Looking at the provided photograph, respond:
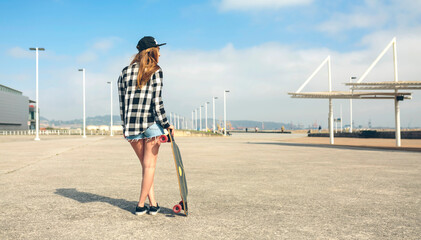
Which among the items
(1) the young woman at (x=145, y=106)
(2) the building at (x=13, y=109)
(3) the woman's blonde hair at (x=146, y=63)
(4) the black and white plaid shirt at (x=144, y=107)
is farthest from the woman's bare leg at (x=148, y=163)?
(2) the building at (x=13, y=109)

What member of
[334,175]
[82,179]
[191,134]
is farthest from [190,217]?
[191,134]

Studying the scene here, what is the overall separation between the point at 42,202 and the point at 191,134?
50.1m

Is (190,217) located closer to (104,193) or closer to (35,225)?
(35,225)

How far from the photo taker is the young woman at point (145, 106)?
3.89 m

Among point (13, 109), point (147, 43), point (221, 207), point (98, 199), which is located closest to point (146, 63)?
point (147, 43)

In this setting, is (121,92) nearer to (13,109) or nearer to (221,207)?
(221,207)

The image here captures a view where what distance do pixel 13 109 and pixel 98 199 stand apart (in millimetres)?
109567

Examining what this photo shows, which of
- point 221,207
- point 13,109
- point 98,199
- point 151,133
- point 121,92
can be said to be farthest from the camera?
point 13,109

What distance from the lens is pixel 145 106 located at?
3898 millimetres

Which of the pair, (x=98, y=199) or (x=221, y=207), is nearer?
(x=221, y=207)

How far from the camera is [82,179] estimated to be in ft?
23.7

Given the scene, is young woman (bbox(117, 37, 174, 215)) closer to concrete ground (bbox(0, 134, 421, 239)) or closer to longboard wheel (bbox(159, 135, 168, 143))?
longboard wheel (bbox(159, 135, 168, 143))

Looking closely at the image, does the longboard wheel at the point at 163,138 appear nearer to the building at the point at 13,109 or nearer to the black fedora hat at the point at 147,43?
the black fedora hat at the point at 147,43

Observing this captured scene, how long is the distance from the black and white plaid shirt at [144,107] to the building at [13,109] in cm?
10367
